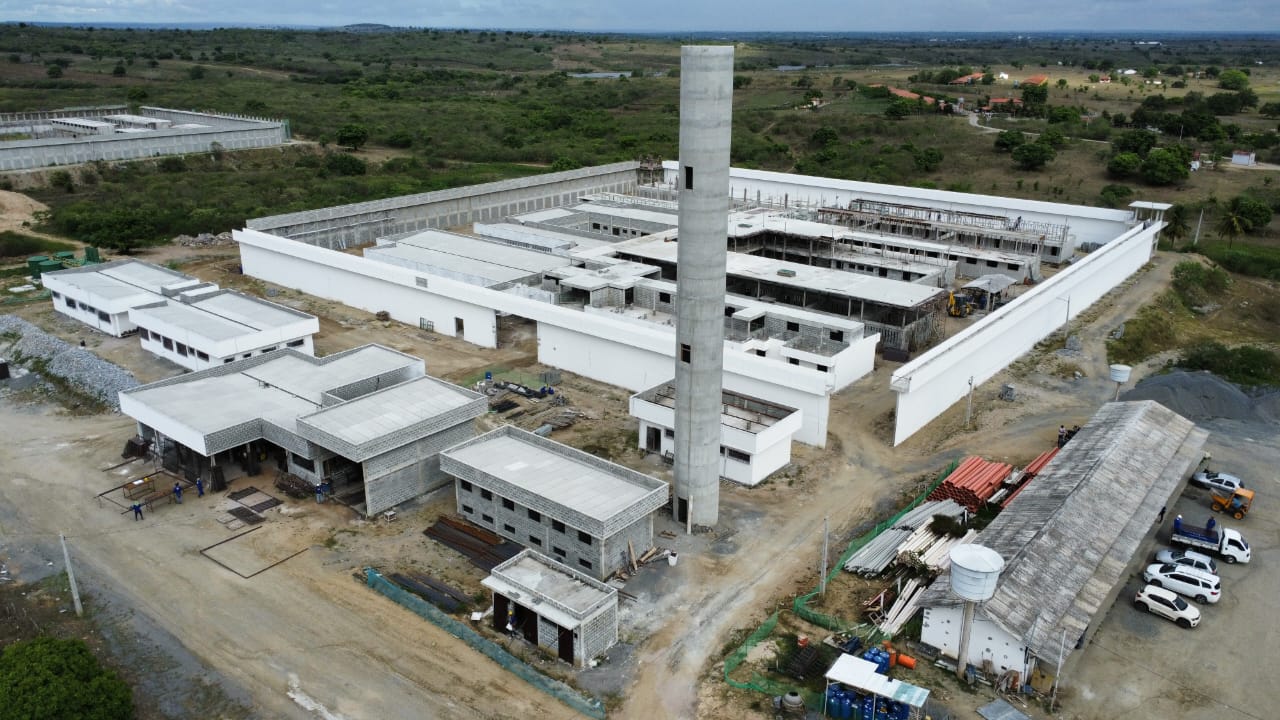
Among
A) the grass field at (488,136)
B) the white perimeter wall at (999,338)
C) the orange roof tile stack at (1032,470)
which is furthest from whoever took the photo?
the grass field at (488,136)

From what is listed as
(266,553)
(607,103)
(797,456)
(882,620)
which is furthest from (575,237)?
(607,103)

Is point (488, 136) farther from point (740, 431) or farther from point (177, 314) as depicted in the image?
point (740, 431)

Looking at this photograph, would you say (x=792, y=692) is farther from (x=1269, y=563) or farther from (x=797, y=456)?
(x=1269, y=563)

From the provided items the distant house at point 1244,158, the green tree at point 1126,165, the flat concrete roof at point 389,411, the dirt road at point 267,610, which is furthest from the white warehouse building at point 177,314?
the distant house at point 1244,158

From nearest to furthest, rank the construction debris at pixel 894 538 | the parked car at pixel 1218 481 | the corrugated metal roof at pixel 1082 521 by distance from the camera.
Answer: the corrugated metal roof at pixel 1082 521 → the construction debris at pixel 894 538 → the parked car at pixel 1218 481

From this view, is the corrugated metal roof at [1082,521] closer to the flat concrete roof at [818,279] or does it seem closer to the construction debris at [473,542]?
the construction debris at [473,542]

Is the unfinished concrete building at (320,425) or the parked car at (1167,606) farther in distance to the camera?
the unfinished concrete building at (320,425)
